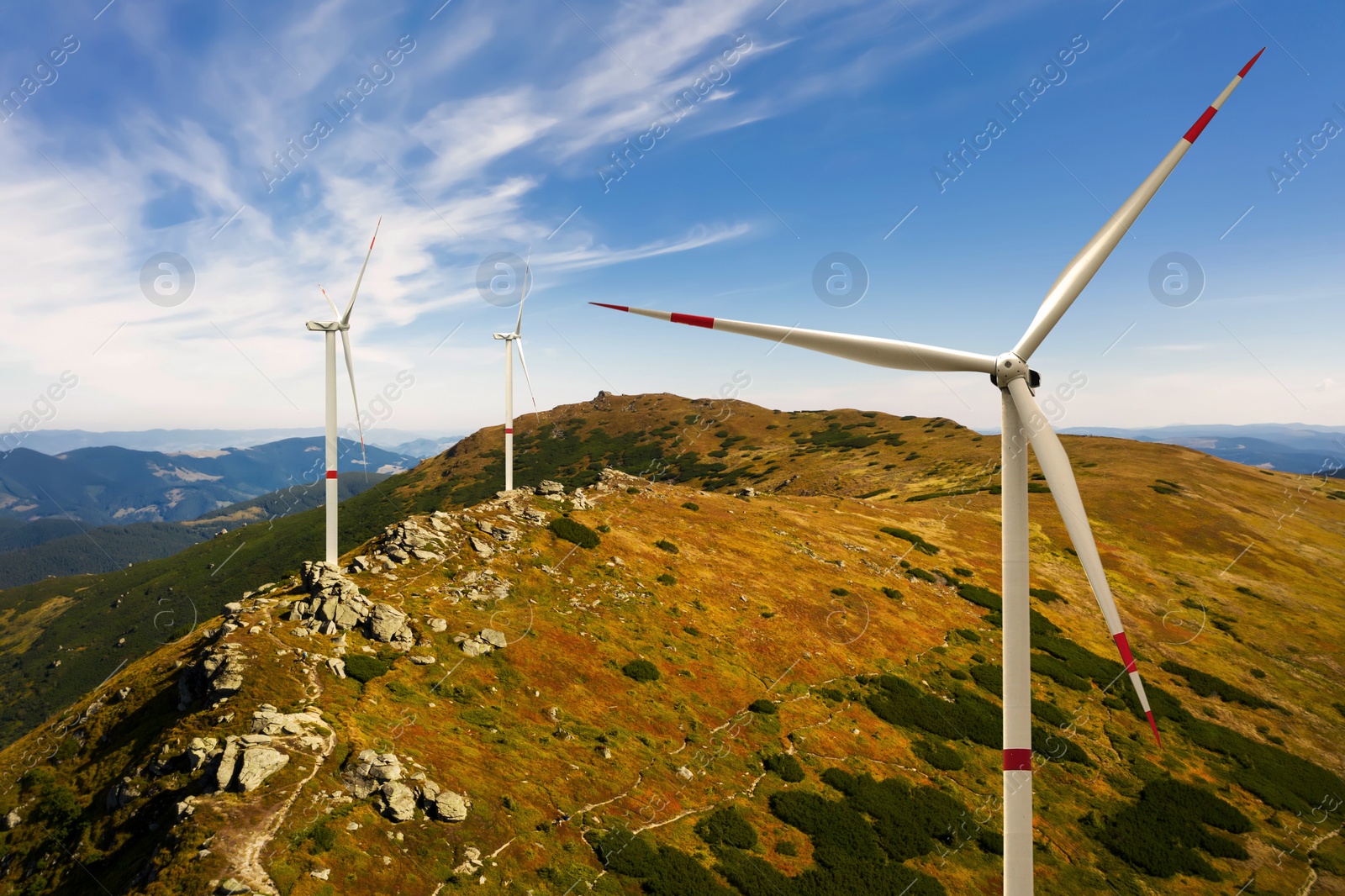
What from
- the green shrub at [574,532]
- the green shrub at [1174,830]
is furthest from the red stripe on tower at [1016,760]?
the green shrub at [574,532]

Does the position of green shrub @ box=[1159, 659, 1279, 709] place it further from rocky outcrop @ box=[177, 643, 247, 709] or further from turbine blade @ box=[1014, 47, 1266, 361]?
rocky outcrop @ box=[177, 643, 247, 709]

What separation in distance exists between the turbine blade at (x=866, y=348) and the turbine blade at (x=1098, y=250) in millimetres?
1908

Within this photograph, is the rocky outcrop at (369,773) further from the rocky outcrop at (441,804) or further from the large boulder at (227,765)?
the large boulder at (227,765)

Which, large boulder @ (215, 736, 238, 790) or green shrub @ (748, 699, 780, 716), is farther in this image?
green shrub @ (748, 699, 780, 716)

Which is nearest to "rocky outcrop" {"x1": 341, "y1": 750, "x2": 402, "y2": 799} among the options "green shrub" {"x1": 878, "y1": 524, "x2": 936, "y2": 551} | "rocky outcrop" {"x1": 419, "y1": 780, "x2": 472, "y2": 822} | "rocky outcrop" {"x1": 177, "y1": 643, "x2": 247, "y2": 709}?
"rocky outcrop" {"x1": 419, "y1": 780, "x2": 472, "y2": 822}

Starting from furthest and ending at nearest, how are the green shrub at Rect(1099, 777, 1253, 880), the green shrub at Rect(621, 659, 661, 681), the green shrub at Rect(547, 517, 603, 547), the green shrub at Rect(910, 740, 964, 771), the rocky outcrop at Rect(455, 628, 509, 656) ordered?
the green shrub at Rect(547, 517, 603, 547), the green shrub at Rect(621, 659, 661, 681), the green shrub at Rect(910, 740, 964, 771), the rocky outcrop at Rect(455, 628, 509, 656), the green shrub at Rect(1099, 777, 1253, 880)

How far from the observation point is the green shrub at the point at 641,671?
1767 inches

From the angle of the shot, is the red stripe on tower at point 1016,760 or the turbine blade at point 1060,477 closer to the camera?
the red stripe on tower at point 1016,760

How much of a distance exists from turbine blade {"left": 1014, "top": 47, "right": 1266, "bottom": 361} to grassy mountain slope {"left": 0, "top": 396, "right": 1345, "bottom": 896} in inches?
1185

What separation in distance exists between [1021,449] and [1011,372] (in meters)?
2.76

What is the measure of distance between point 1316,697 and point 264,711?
323 feet

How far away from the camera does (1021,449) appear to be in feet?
66.4

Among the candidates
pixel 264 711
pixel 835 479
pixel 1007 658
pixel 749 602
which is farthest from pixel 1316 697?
pixel 264 711

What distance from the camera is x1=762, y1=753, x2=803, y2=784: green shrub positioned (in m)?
39.8
